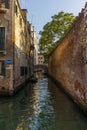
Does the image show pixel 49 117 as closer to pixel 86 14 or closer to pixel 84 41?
pixel 84 41

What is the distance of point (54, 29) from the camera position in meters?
36.6

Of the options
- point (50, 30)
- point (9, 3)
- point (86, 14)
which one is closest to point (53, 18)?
point (50, 30)

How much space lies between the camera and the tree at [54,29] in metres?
36.1

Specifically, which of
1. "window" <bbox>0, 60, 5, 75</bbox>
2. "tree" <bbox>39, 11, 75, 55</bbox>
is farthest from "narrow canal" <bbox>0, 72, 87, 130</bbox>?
"tree" <bbox>39, 11, 75, 55</bbox>

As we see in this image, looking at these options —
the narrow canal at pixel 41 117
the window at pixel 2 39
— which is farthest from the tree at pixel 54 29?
the narrow canal at pixel 41 117

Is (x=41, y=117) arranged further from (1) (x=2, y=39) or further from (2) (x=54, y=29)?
(2) (x=54, y=29)

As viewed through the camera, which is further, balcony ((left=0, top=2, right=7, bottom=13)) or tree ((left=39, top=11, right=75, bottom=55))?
tree ((left=39, top=11, right=75, bottom=55))

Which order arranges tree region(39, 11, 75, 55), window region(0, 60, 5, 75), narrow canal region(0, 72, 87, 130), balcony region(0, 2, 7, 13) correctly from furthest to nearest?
tree region(39, 11, 75, 55) → balcony region(0, 2, 7, 13) → window region(0, 60, 5, 75) → narrow canal region(0, 72, 87, 130)

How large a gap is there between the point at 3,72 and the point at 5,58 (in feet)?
3.07

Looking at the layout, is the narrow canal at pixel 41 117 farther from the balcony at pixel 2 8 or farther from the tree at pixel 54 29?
the tree at pixel 54 29

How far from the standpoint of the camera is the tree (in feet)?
118

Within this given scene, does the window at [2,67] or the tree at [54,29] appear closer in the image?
the window at [2,67]

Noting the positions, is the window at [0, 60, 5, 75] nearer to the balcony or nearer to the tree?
the balcony

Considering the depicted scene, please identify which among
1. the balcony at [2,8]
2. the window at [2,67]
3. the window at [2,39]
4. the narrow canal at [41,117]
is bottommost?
the narrow canal at [41,117]
